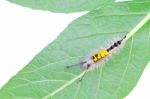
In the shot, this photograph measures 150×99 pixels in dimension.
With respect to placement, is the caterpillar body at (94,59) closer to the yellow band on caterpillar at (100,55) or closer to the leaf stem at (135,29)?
the yellow band on caterpillar at (100,55)

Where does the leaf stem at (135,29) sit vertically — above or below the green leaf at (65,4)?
below

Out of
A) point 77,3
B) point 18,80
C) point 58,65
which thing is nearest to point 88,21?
point 77,3

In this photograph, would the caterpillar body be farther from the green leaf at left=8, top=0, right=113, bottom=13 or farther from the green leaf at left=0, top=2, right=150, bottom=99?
the green leaf at left=8, top=0, right=113, bottom=13

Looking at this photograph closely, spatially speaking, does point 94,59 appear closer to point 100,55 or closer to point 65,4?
point 100,55

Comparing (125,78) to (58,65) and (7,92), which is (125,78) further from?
(7,92)

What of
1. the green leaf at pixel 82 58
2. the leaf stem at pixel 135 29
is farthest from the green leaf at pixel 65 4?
the leaf stem at pixel 135 29

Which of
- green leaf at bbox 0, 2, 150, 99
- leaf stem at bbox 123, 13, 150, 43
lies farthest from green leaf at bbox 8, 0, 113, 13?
leaf stem at bbox 123, 13, 150, 43
